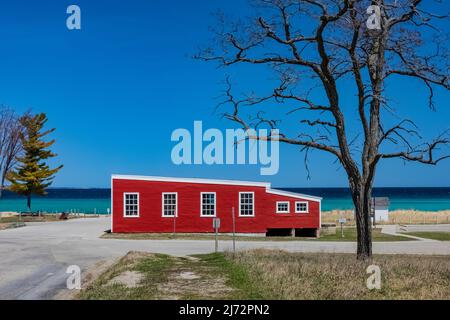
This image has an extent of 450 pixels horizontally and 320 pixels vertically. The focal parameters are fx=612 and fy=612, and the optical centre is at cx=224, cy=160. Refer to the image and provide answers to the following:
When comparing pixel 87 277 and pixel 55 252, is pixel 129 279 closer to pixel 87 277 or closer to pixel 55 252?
pixel 87 277

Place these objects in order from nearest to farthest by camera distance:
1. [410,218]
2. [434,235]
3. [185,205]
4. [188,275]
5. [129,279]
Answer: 1. [129,279]
2. [188,275]
3. [185,205]
4. [434,235]
5. [410,218]

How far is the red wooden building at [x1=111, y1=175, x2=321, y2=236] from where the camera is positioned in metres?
42.2

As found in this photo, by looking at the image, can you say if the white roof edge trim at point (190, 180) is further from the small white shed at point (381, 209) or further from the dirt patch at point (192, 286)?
the dirt patch at point (192, 286)

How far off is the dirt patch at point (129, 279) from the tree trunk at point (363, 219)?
7107mm

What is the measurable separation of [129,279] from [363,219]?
790cm

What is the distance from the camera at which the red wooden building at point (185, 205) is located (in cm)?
4219

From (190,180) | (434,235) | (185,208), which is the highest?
(190,180)

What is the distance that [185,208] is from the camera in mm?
42312

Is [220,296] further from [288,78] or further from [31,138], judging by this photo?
[31,138]

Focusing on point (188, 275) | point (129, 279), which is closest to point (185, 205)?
point (188, 275)

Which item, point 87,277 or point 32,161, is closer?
point 87,277

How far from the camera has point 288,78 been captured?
20.1 m

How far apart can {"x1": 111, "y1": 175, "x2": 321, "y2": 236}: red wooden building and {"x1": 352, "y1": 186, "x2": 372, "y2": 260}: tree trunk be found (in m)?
23.2

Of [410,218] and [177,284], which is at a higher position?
[177,284]
